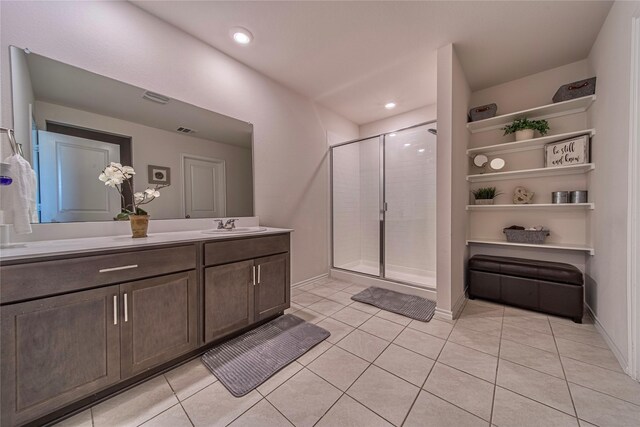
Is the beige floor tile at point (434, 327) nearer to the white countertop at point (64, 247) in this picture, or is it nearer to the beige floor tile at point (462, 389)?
the beige floor tile at point (462, 389)

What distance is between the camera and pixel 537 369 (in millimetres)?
1445

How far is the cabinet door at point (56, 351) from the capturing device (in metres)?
0.96

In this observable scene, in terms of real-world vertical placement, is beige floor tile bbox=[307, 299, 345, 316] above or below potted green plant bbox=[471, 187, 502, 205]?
below

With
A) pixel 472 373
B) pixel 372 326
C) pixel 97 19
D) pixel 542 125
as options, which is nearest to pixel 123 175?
pixel 97 19

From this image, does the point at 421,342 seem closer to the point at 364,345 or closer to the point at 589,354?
the point at 364,345

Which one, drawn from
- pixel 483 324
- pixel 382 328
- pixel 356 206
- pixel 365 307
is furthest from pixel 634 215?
pixel 356 206

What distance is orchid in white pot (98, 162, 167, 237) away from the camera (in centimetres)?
149

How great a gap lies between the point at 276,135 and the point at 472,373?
8.96 ft

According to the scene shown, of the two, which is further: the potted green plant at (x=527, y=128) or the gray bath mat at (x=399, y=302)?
the potted green plant at (x=527, y=128)

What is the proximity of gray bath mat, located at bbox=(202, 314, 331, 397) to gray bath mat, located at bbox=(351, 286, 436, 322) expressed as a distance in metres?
0.81

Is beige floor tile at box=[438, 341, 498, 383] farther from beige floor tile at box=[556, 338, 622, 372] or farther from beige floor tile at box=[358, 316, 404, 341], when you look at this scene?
beige floor tile at box=[556, 338, 622, 372]

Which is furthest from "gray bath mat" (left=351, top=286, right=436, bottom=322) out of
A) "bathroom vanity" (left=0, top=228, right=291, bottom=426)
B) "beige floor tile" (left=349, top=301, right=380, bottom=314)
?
"bathroom vanity" (left=0, top=228, right=291, bottom=426)

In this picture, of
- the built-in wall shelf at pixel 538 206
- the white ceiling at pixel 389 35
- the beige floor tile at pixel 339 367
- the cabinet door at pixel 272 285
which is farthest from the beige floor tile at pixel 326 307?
the white ceiling at pixel 389 35

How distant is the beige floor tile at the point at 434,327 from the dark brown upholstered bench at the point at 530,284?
80 centimetres
